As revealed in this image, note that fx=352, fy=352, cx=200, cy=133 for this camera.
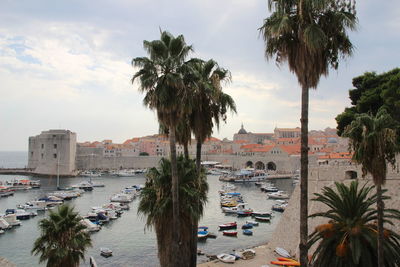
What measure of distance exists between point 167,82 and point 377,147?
5.95 m

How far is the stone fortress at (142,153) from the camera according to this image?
307 ft

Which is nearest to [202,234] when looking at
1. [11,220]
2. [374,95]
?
[374,95]

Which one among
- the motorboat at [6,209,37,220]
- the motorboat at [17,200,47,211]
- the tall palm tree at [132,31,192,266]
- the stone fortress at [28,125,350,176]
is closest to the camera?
the tall palm tree at [132,31,192,266]

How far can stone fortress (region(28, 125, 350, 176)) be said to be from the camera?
93500 millimetres

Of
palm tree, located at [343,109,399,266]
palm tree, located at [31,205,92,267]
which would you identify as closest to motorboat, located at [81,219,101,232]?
palm tree, located at [31,205,92,267]

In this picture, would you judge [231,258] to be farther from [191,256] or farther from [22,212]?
[22,212]

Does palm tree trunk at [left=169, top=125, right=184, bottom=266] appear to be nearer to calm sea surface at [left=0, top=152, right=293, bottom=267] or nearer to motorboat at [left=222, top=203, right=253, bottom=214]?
calm sea surface at [left=0, top=152, right=293, bottom=267]

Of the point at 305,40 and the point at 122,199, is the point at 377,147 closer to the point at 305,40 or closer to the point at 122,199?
the point at 305,40

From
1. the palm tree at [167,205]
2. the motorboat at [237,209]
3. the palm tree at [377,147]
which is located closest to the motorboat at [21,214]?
the motorboat at [237,209]

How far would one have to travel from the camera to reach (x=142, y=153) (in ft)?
429

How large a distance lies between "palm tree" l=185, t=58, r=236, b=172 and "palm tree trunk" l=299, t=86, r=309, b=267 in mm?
3910

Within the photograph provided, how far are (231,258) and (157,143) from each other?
11393 centimetres

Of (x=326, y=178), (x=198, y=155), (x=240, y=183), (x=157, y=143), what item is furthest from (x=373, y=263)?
(x=157, y=143)

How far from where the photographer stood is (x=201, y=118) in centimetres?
1241
